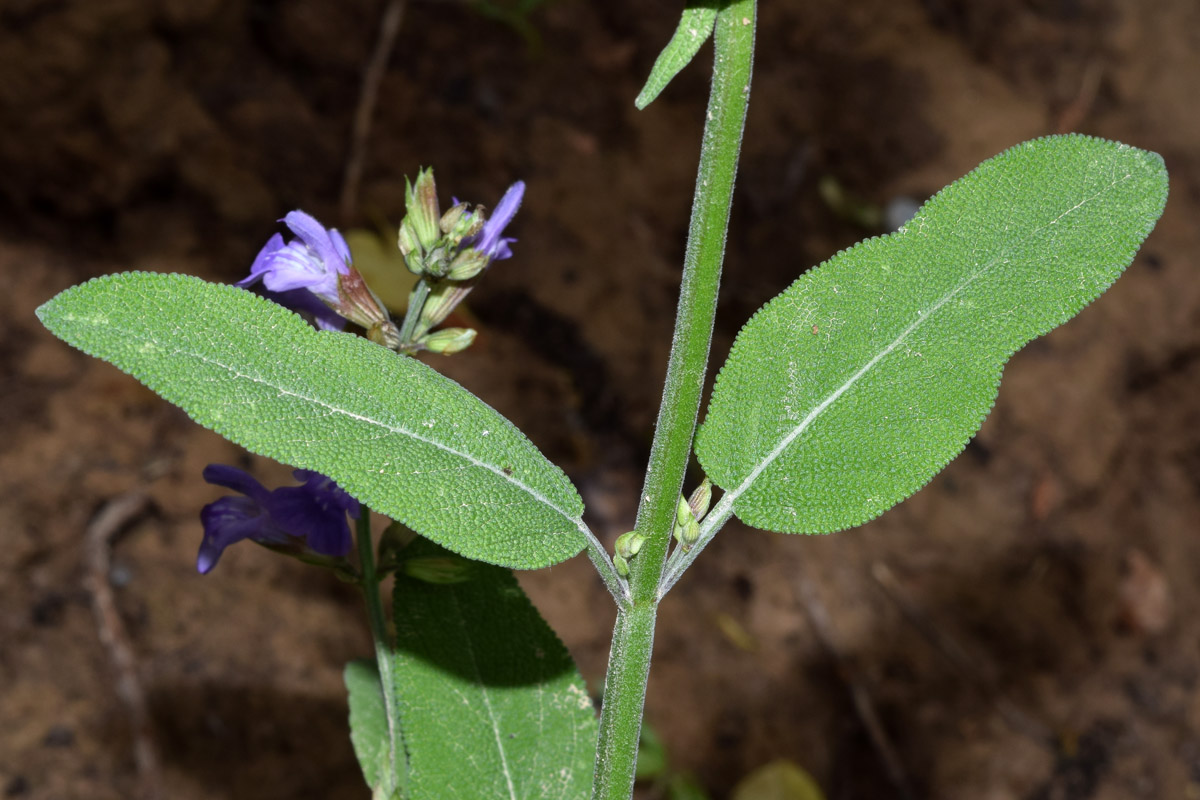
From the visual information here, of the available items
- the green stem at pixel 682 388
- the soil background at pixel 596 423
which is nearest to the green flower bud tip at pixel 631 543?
the green stem at pixel 682 388

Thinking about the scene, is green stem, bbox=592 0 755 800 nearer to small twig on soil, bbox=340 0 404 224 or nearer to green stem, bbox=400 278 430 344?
green stem, bbox=400 278 430 344

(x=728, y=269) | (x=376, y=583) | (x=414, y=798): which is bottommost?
(x=728, y=269)

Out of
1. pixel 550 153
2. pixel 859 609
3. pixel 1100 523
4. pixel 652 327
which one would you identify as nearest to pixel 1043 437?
pixel 1100 523

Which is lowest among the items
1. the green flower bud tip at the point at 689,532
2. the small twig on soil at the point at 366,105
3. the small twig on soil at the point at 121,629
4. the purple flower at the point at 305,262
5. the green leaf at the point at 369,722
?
the small twig on soil at the point at 121,629

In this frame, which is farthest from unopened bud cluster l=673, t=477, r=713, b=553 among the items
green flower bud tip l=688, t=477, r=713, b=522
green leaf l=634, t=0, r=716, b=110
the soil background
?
the soil background

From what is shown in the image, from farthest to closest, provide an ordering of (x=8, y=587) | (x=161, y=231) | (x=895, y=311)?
1. (x=161, y=231)
2. (x=8, y=587)
3. (x=895, y=311)

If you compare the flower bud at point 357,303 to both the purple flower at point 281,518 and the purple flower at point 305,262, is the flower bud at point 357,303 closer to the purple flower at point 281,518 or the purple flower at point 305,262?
the purple flower at point 305,262

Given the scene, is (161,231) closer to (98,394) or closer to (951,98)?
(98,394)
